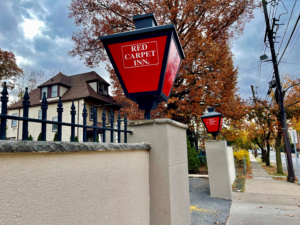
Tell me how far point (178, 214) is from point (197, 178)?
789 cm

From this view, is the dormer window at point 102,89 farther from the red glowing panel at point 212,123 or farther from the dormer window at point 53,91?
the red glowing panel at point 212,123

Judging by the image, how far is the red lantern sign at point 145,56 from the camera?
2281 millimetres

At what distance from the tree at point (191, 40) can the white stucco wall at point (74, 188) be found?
334 inches

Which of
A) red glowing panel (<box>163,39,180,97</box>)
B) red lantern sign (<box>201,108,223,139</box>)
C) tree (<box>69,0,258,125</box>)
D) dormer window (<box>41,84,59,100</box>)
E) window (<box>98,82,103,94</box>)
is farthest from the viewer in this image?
window (<box>98,82,103,94</box>)

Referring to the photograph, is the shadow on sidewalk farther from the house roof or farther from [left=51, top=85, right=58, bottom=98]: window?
[left=51, top=85, right=58, bottom=98]: window

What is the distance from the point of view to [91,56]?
13828mm

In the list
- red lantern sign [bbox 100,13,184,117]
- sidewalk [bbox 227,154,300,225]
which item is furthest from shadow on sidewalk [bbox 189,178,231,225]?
red lantern sign [bbox 100,13,184,117]

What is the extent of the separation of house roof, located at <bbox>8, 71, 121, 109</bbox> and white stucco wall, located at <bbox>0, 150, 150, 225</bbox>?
52.9ft

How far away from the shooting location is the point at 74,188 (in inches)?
60.2

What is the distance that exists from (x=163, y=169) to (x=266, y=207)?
483cm

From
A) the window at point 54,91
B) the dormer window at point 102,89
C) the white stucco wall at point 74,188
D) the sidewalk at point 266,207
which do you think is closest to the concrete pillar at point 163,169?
the white stucco wall at point 74,188

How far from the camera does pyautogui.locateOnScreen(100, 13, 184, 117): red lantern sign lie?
2.28 meters

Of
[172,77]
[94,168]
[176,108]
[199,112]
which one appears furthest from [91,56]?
[94,168]

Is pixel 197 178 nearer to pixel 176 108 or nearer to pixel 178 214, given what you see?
pixel 176 108
